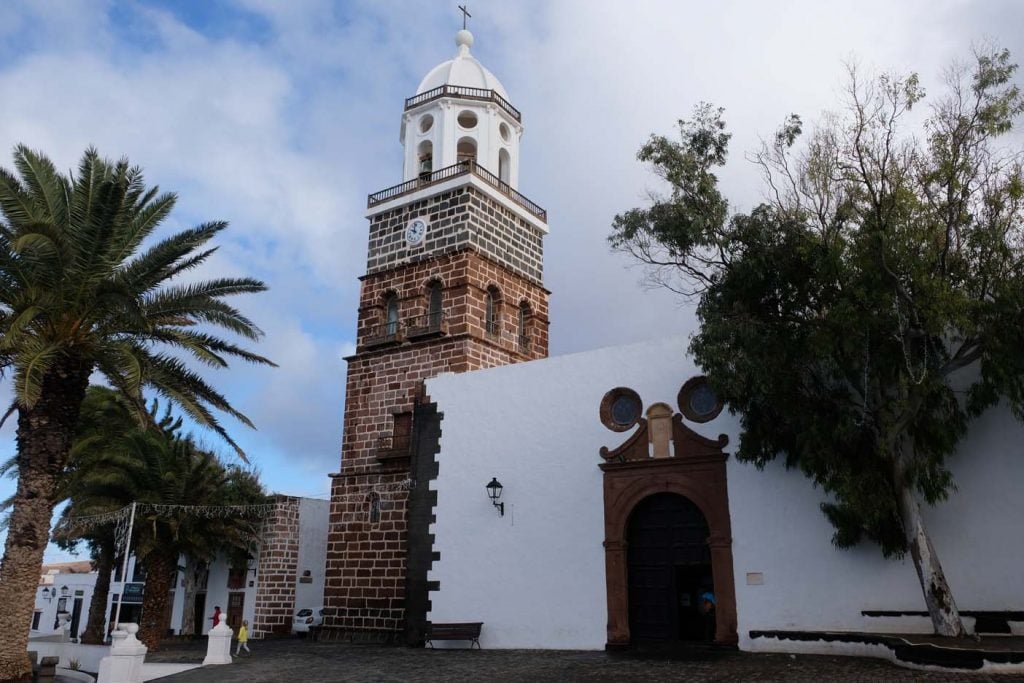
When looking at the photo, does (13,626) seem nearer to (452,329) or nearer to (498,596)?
(498,596)

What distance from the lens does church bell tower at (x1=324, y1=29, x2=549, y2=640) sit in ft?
60.5

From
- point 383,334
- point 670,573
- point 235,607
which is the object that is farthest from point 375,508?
point 235,607

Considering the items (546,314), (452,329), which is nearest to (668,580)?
(452,329)

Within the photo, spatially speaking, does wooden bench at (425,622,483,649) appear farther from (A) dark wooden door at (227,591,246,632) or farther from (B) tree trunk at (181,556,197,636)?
(B) tree trunk at (181,556,197,636)

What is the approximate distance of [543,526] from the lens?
1481 centimetres

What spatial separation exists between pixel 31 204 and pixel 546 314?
12.3 meters

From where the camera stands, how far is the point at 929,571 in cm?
1021

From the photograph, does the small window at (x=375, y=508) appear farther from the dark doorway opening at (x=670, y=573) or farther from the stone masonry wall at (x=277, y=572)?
the dark doorway opening at (x=670, y=573)

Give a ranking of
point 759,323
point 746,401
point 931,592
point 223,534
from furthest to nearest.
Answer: point 223,534
point 746,401
point 759,323
point 931,592

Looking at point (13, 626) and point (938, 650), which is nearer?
point (938, 650)

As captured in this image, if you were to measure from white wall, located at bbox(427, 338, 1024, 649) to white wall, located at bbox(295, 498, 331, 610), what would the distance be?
8.62 metres

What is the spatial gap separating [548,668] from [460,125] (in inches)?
594

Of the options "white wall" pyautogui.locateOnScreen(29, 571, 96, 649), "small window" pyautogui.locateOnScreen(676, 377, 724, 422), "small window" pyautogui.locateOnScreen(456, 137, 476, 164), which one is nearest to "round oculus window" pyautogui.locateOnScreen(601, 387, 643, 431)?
"small window" pyautogui.locateOnScreen(676, 377, 724, 422)

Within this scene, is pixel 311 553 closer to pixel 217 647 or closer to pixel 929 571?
pixel 217 647
